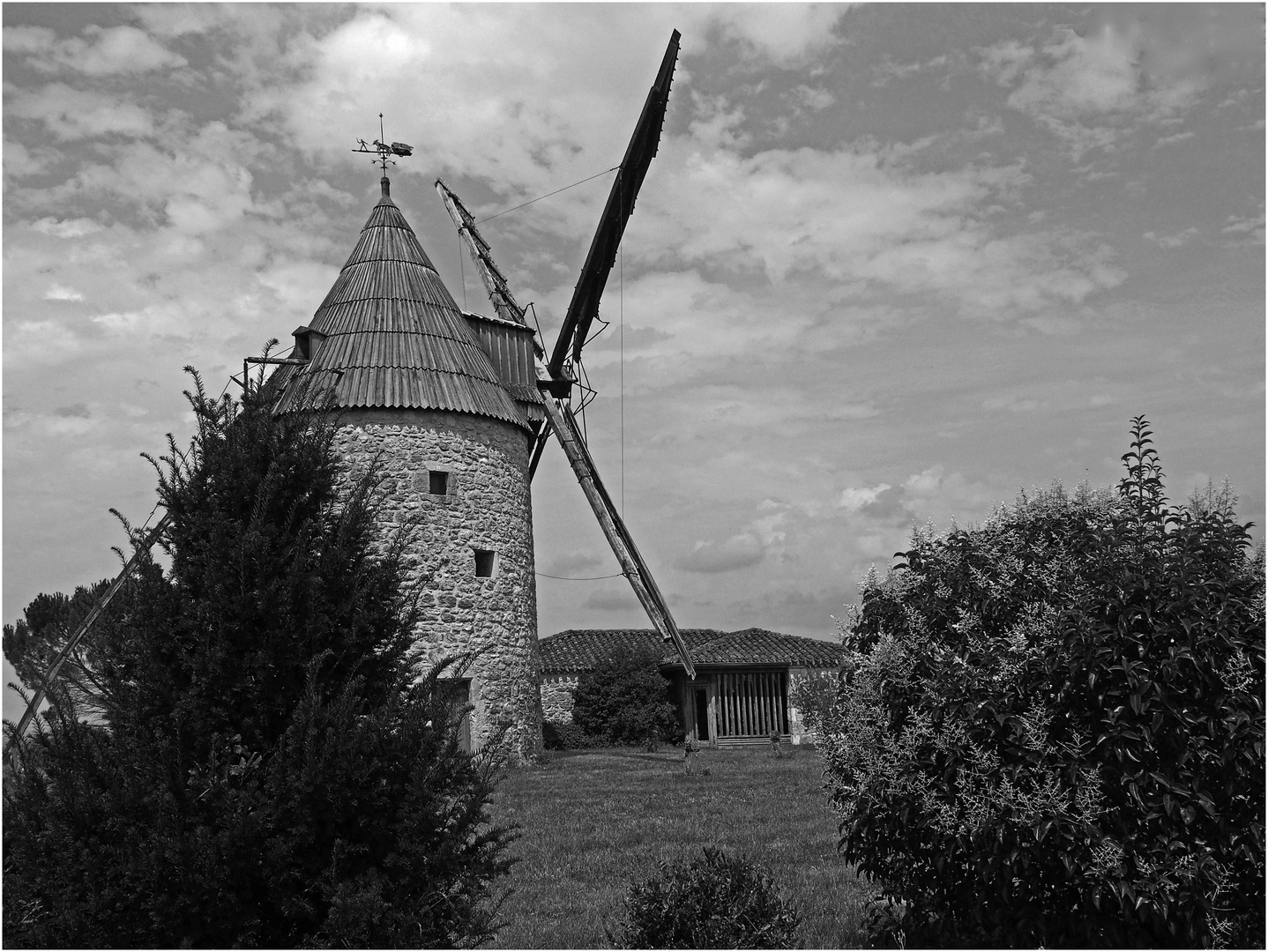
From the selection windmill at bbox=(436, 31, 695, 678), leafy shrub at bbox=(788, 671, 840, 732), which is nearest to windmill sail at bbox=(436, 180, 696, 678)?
windmill at bbox=(436, 31, 695, 678)

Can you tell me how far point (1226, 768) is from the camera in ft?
15.8

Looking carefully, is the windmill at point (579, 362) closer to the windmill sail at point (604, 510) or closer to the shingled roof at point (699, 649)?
the windmill sail at point (604, 510)

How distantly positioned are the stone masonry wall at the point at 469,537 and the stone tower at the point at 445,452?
0.02 m

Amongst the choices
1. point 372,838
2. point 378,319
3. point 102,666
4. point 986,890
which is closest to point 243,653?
point 102,666

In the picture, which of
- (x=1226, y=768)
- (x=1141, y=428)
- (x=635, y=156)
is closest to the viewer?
(x=1226, y=768)

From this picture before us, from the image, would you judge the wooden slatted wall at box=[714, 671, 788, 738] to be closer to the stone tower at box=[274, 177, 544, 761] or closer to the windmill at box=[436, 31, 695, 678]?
the windmill at box=[436, 31, 695, 678]

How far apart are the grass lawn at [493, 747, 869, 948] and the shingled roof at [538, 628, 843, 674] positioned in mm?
9867

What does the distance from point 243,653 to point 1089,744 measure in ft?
13.8

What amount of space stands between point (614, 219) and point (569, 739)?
1414cm

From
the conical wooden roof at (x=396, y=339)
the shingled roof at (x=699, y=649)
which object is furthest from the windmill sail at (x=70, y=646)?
the shingled roof at (x=699, y=649)

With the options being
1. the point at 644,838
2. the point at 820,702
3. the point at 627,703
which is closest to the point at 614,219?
the point at 627,703

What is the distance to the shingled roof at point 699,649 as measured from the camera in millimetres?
29516

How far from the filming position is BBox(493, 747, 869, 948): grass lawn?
295 inches

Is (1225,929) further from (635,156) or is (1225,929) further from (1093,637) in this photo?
(635,156)
